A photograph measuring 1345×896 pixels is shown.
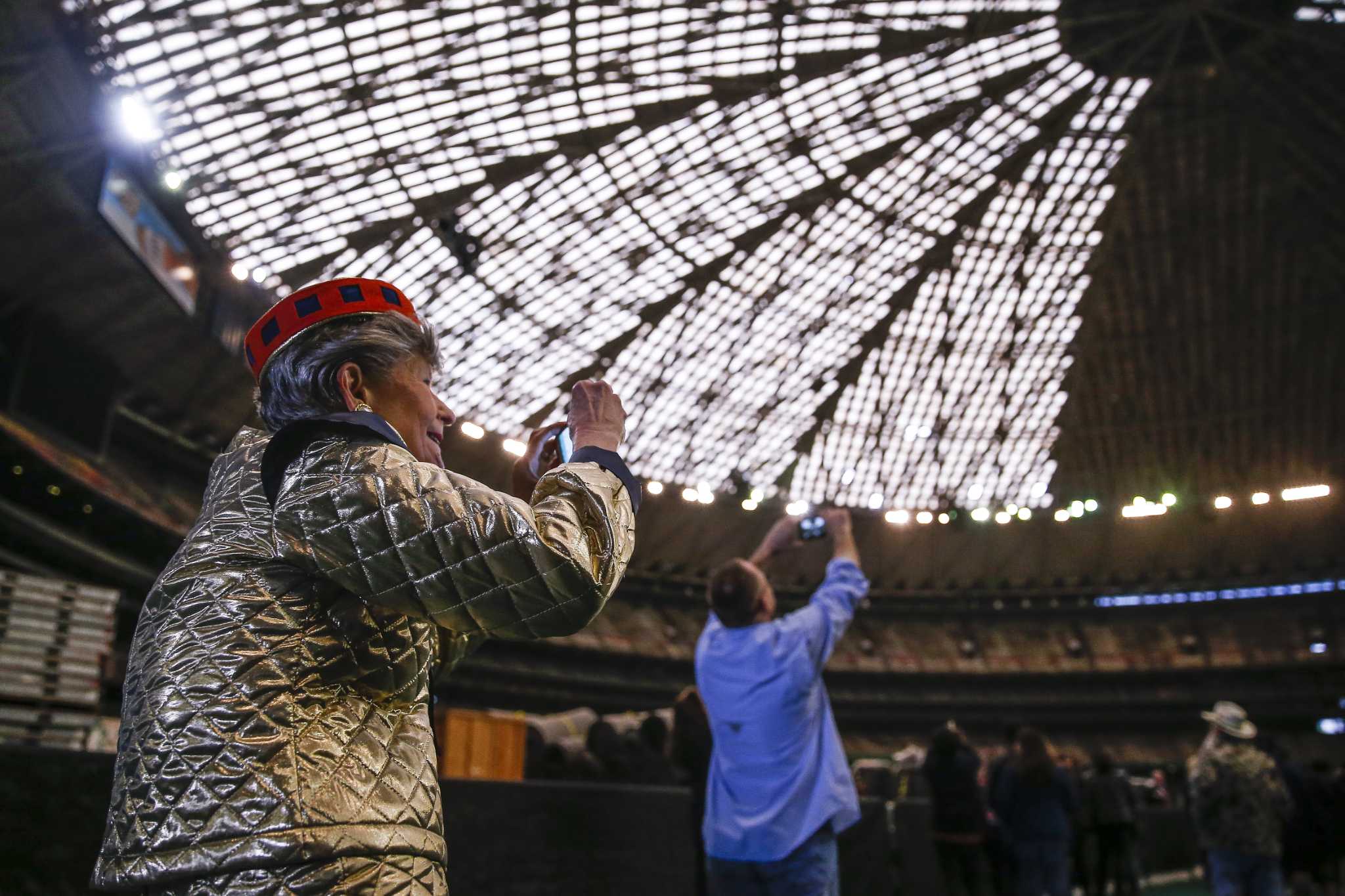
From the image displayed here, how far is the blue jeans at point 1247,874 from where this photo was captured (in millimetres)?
7949

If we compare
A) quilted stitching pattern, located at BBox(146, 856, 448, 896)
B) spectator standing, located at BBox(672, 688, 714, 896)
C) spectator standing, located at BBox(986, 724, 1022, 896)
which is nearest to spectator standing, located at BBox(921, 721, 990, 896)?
spectator standing, located at BBox(986, 724, 1022, 896)

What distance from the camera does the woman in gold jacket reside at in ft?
4.67

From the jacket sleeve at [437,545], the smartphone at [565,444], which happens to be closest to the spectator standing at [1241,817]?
the smartphone at [565,444]

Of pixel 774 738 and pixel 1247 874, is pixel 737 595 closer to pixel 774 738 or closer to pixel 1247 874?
pixel 774 738

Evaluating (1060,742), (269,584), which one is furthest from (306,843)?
(1060,742)

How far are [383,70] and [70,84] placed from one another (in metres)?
6.00

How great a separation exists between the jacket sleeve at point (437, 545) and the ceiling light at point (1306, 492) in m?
49.1

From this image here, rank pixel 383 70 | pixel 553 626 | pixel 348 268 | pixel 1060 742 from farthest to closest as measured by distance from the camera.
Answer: pixel 1060 742 < pixel 348 268 < pixel 383 70 < pixel 553 626

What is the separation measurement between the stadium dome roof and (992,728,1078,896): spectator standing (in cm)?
1773

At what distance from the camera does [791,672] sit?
13.4ft

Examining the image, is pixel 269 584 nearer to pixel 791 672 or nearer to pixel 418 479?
pixel 418 479

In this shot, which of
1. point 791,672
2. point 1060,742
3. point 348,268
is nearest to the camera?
point 791,672

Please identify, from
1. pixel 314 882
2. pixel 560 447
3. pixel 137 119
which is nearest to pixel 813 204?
pixel 137 119

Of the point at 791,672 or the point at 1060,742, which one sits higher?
the point at 1060,742
